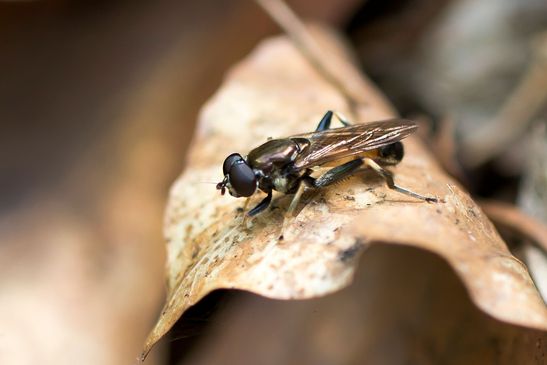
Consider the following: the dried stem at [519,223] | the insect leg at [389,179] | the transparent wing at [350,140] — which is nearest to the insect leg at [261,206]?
the transparent wing at [350,140]

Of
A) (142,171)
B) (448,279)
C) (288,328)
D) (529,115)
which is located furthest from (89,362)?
(529,115)

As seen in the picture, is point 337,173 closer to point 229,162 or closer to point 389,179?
point 389,179

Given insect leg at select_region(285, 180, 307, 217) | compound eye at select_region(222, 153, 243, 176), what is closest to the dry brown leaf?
insect leg at select_region(285, 180, 307, 217)

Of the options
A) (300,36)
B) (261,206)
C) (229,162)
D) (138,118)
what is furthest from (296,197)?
(138,118)

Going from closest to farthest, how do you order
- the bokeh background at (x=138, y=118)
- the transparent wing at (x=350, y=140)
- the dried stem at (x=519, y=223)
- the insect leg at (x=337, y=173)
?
the insect leg at (x=337, y=173) < the transparent wing at (x=350, y=140) < the dried stem at (x=519, y=223) < the bokeh background at (x=138, y=118)

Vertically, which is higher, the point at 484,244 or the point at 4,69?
the point at 4,69

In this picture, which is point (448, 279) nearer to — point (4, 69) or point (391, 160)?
point (391, 160)

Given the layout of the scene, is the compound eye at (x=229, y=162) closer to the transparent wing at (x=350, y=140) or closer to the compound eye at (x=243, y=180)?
the compound eye at (x=243, y=180)
